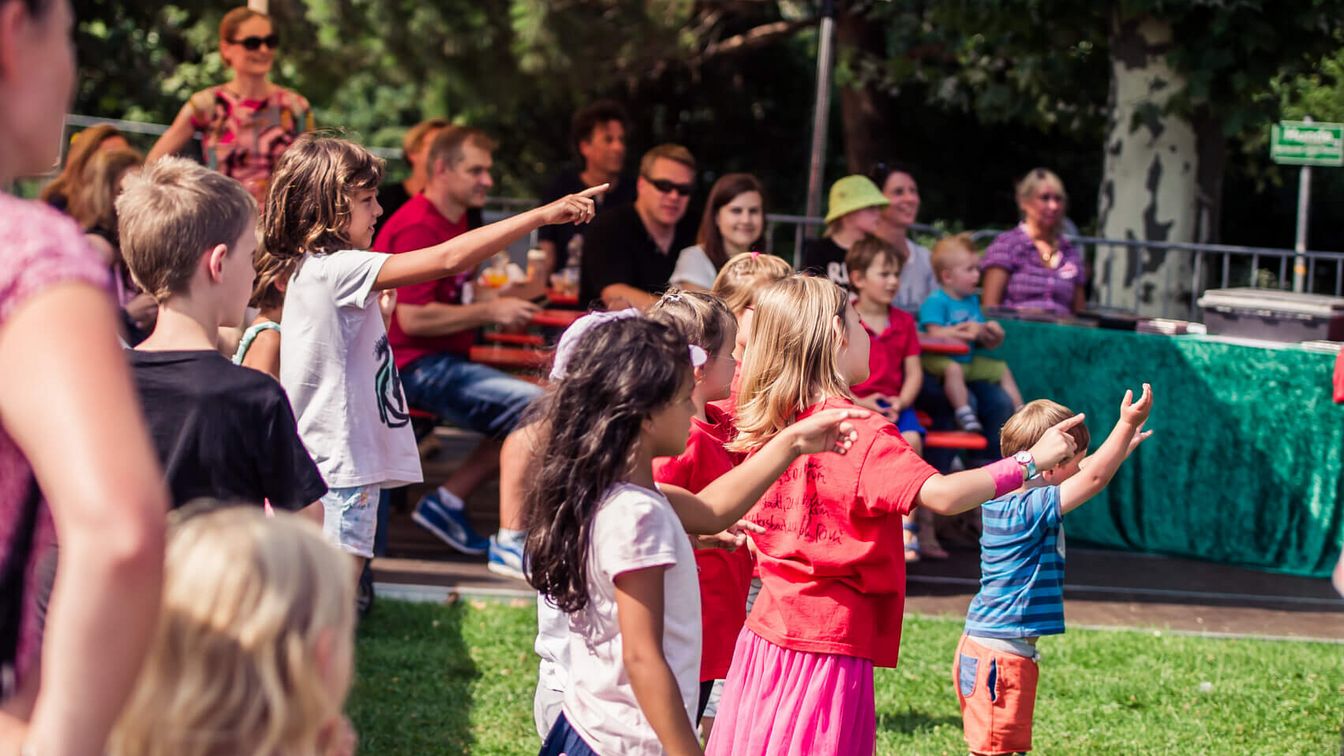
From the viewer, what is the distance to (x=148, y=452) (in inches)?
57.6

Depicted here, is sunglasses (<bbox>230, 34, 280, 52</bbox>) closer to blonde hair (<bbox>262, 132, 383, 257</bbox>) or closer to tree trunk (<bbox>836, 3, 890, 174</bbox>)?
blonde hair (<bbox>262, 132, 383, 257</bbox>)

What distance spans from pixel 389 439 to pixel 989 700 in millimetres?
1656

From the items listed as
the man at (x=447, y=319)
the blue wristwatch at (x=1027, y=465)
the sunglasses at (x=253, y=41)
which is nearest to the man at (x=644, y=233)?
the man at (x=447, y=319)

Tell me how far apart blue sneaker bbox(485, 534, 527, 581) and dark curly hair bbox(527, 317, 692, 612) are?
3.48 m

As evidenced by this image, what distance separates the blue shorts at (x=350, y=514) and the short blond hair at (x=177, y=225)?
1.33 metres

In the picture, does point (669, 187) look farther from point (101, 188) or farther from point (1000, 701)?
point (1000, 701)

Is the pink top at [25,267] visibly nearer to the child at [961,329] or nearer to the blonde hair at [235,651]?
the blonde hair at [235,651]

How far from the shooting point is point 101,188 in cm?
656

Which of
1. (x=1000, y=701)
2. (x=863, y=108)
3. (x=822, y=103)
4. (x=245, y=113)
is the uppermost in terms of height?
(x=863, y=108)

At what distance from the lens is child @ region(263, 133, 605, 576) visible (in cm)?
386

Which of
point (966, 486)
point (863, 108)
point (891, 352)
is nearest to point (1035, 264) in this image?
point (891, 352)

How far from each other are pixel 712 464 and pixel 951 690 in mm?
2156

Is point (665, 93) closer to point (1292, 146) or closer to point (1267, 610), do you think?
point (1292, 146)

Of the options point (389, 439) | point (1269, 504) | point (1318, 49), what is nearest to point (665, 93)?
point (1318, 49)
